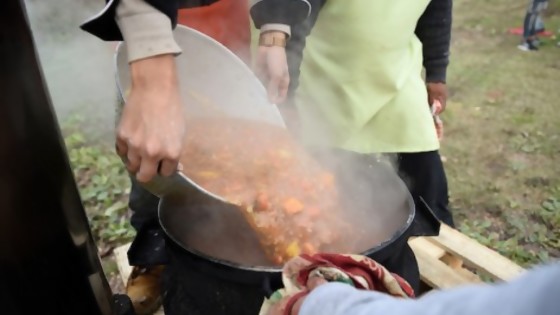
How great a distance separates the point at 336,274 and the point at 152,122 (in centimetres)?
56

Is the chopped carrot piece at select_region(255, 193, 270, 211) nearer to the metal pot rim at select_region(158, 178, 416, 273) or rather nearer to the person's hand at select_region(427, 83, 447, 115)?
the metal pot rim at select_region(158, 178, 416, 273)

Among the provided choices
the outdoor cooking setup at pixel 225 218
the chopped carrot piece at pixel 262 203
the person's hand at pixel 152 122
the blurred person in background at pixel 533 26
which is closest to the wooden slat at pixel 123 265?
the outdoor cooking setup at pixel 225 218

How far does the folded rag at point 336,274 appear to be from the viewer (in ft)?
4.25

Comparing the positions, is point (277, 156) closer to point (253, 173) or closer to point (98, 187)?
point (253, 173)

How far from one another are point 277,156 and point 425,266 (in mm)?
1064

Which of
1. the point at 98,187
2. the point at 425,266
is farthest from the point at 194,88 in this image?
the point at 98,187

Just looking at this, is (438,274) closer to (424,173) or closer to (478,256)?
(478,256)

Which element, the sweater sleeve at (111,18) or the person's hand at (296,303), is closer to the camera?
the person's hand at (296,303)

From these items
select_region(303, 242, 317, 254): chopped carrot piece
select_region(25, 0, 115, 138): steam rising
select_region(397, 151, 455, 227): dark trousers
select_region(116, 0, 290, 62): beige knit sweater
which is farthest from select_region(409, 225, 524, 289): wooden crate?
select_region(25, 0, 115, 138): steam rising

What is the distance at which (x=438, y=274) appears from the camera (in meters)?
2.46

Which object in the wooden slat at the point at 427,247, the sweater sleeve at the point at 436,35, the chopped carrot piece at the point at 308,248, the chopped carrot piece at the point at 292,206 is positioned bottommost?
the wooden slat at the point at 427,247

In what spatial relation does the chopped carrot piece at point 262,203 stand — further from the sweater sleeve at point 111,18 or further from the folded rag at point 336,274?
the sweater sleeve at point 111,18

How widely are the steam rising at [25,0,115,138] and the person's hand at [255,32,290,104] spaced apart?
6.49 feet

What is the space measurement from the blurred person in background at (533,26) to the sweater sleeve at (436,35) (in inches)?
161
